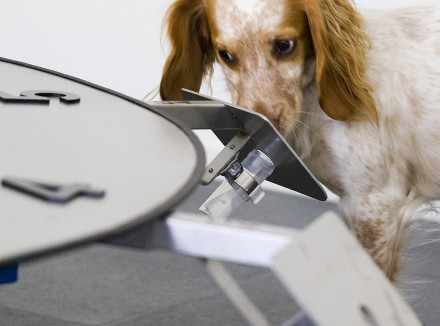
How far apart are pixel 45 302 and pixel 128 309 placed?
0.21m

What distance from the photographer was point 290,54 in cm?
132

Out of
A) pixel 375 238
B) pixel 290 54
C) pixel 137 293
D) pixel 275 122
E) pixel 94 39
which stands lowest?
pixel 137 293

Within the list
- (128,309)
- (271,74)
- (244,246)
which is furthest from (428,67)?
(244,246)

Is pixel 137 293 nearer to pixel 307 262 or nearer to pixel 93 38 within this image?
pixel 307 262

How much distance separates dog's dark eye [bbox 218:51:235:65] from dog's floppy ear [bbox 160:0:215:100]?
10 centimetres

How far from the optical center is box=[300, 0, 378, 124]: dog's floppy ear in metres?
1.31

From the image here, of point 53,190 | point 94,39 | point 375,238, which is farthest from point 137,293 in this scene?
point 94,39

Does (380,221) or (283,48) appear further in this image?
(380,221)

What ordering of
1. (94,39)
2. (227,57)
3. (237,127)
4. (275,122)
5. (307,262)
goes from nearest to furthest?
1. (307,262)
2. (237,127)
3. (275,122)
4. (227,57)
5. (94,39)

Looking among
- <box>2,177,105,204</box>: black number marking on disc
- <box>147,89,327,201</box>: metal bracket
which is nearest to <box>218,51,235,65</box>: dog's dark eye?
<box>147,89,327,201</box>: metal bracket

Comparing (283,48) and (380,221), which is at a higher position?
(283,48)

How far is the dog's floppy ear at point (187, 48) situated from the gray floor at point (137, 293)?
17.5 inches

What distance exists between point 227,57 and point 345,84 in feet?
0.76

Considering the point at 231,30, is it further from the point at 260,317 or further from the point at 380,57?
the point at 260,317
